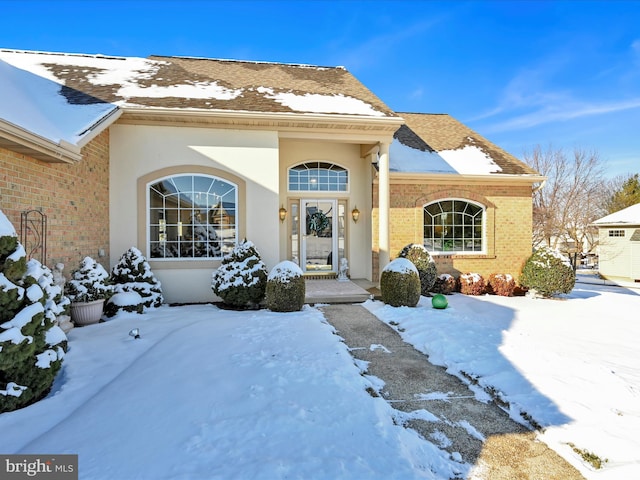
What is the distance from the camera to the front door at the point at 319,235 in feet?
34.9

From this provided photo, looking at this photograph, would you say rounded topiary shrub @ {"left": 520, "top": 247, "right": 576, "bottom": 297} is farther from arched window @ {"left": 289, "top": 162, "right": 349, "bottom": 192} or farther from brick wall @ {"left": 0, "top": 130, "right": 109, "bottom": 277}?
brick wall @ {"left": 0, "top": 130, "right": 109, "bottom": 277}

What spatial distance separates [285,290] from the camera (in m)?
7.20

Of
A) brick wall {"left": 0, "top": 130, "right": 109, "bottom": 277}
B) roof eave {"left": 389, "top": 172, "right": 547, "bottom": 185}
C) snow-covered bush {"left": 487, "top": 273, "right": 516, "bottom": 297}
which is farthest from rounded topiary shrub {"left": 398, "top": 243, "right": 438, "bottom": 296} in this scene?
brick wall {"left": 0, "top": 130, "right": 109, "bottom": 277}

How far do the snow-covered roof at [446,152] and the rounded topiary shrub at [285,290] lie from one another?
16.6 feet

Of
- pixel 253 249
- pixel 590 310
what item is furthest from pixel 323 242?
pixel 590 310

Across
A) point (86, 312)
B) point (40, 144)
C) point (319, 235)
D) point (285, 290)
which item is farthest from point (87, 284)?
point (319, 235)

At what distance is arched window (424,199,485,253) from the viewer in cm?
1103

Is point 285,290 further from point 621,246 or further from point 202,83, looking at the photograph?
point 621,246

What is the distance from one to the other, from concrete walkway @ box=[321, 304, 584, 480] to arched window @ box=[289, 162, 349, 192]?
237 inches

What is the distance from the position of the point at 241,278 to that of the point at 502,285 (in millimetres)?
7866

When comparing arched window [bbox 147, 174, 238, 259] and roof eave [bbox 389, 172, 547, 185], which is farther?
roof eave [bbox 389, 172, 547, 185]

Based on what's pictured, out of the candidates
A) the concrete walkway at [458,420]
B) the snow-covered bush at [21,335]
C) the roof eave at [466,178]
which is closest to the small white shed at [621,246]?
the roof eave at [466,178]

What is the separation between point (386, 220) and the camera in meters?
9.13

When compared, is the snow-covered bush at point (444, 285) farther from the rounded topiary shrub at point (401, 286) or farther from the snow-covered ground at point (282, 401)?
the snow-covered ground at point (282, 401)
